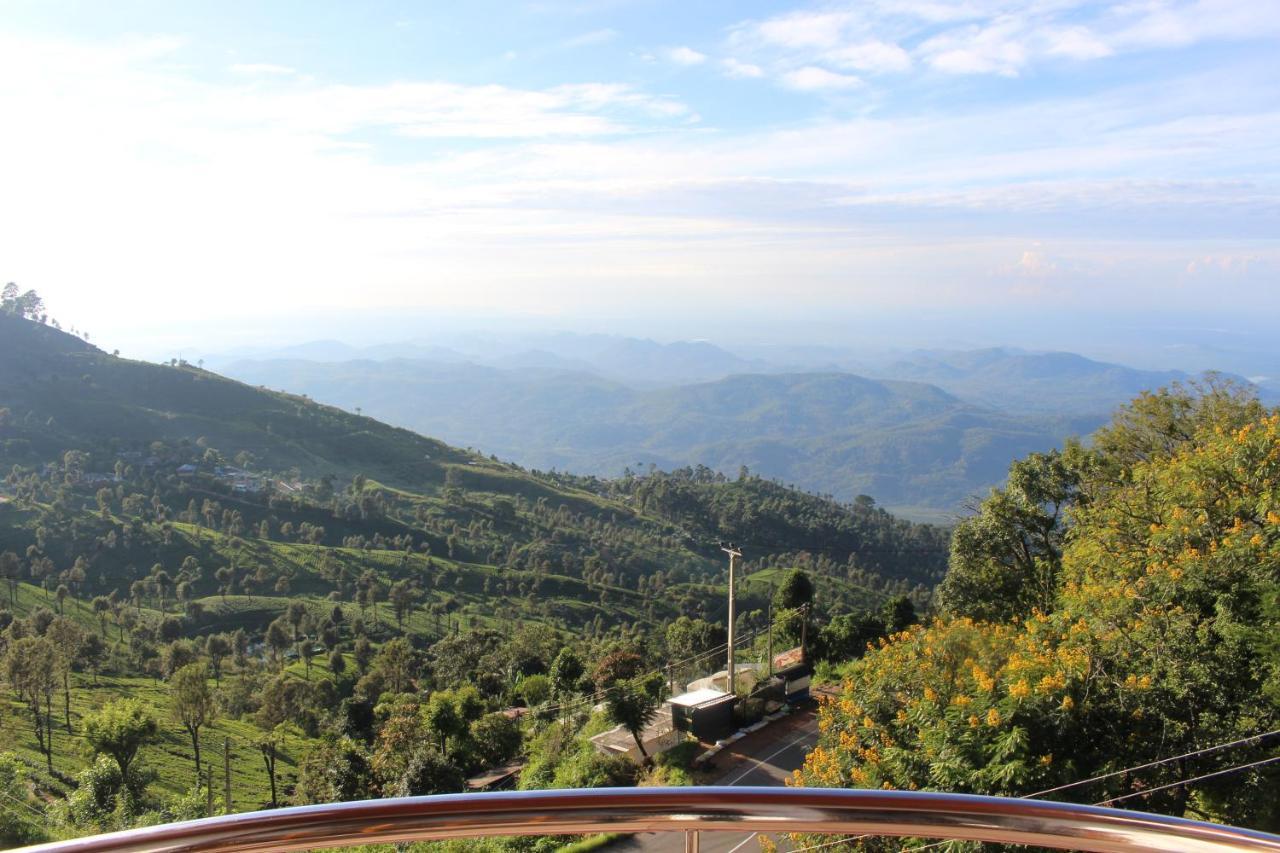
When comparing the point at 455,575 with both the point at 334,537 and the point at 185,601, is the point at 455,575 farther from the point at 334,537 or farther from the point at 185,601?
the point at 185,601

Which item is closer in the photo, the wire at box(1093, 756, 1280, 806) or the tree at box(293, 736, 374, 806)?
A: the wire at box(1093, 756, 1280, 806)

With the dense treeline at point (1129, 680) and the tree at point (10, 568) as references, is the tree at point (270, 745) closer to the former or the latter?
the dense treeline at point (1129, 680)

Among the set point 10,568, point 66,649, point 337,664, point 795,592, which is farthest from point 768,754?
point 10,568

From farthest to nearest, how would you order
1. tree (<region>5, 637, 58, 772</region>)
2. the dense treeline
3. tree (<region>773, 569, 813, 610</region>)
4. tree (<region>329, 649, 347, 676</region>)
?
1. tree (<region>329, 649, 347, 676</region>)
2. tree (<region>5, 637, 58, 772</region>)
3. tree (<region>773, 569, 813, 610</region>)
4. the dense treeline

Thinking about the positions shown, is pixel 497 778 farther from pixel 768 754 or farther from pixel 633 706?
pixel 768 754

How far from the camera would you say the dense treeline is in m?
6.55

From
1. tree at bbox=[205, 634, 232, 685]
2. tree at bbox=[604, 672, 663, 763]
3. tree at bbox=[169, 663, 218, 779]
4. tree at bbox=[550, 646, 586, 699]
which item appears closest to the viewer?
tree at bbox=[604, 672, 663, 763]

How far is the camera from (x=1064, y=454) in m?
16.0

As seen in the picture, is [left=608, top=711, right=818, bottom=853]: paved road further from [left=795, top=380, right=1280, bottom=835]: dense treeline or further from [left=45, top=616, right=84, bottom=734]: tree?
[left=45, top=616, right=84, bottom=734]: tree

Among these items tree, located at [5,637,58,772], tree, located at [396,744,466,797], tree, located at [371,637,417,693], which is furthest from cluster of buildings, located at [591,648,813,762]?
tree, located at [5,637,58,772]

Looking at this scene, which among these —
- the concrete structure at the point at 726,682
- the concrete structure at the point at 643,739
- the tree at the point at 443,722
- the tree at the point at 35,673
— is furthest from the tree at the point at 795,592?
the tree at the point at 35,673

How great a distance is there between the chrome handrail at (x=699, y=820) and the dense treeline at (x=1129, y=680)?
5376 millimetres

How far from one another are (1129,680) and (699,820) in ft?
22.9

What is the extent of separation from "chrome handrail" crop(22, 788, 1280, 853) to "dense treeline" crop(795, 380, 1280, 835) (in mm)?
5376
